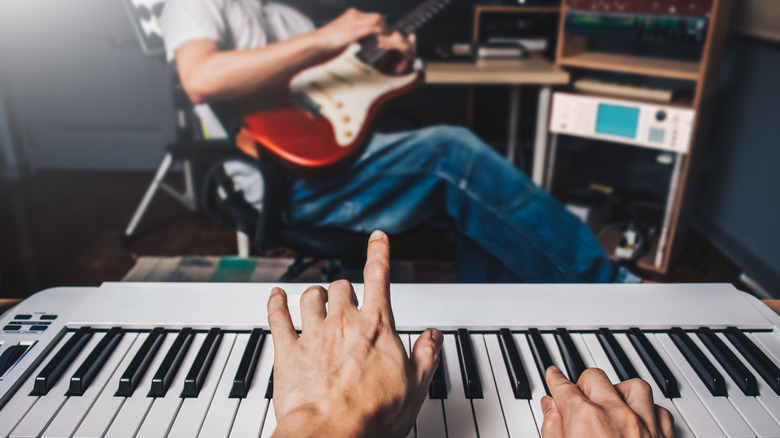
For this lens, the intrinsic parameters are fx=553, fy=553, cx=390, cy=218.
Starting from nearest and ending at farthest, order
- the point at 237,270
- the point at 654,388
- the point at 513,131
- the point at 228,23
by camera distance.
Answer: the point at 654,388 < the point at 228,23 < the point at 237,270 < the point at 513,131

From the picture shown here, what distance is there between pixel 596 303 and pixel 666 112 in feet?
4.59

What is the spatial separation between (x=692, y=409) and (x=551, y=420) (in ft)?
0.54

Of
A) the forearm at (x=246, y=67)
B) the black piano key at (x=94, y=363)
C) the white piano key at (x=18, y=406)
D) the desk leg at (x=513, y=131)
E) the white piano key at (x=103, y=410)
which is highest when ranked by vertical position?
the forearm at (x=246, y=67)

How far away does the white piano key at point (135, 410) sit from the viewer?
0.52 meters

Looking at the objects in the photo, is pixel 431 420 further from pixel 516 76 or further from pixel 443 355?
pixel 516 76

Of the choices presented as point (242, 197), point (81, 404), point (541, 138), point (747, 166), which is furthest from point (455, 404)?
point (747, 166)

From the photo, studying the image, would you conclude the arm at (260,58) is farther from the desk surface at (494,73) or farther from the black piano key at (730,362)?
the black piano key at (730,362)

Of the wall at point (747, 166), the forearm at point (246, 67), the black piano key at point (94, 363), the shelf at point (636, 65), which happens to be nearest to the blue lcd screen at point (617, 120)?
the shelf at point (636, 65)

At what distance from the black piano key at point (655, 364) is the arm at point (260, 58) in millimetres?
881

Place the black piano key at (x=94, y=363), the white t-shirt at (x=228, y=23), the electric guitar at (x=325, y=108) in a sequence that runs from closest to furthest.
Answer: the black piano key at (x=94, y=363)
the white t-shirt at (x=228, y=23)
the electric guitar at (x=325, y=108)

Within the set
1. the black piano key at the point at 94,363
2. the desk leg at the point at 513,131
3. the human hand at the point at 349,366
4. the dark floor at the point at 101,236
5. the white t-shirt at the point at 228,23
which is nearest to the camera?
the human hand at the point at 349,366

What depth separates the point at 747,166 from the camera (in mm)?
2117

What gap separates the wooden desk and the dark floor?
508mm

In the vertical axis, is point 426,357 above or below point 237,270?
above
